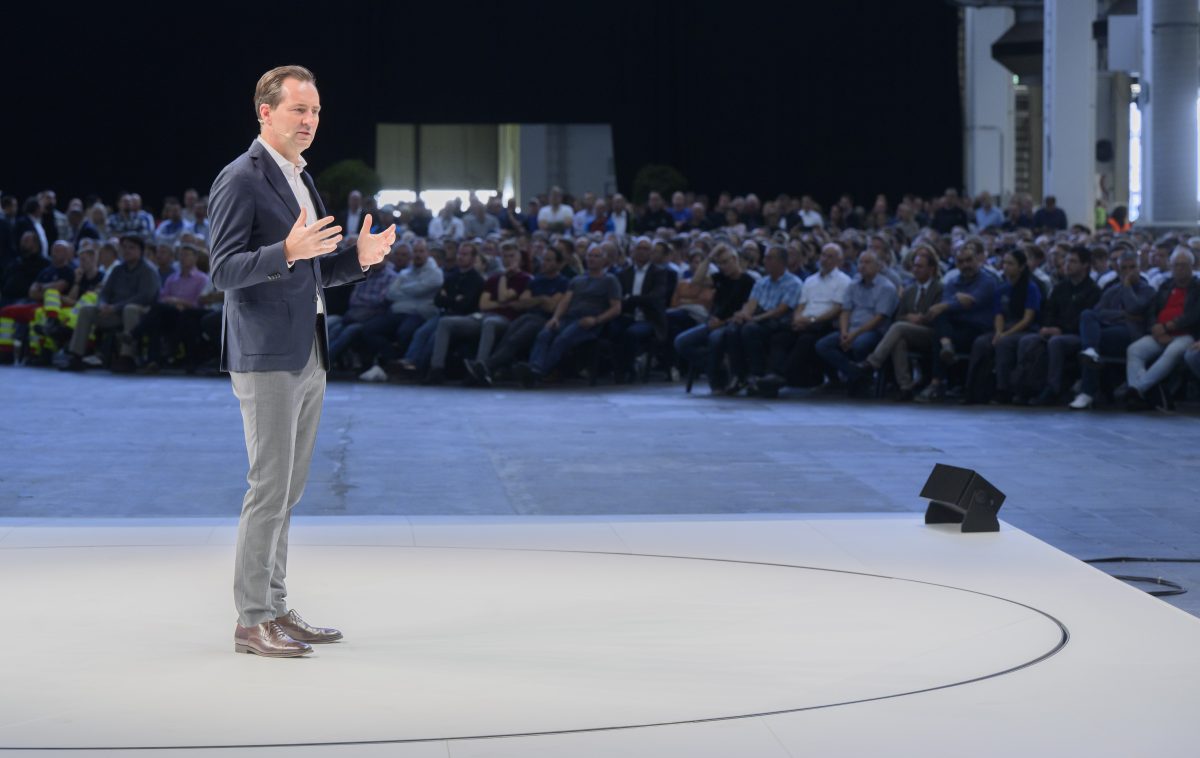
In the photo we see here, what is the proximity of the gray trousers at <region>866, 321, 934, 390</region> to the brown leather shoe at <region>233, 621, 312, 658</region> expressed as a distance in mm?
7236

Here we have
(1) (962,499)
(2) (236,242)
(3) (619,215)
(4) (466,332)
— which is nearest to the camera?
(2) (236,242)

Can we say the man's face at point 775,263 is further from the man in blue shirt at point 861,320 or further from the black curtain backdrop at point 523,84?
the black curtain backdrop at point 523,84

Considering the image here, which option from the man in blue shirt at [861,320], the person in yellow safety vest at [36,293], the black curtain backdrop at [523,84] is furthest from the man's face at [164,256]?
the black curtain backdrop at [523,84]

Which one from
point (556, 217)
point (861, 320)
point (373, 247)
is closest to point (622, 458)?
point (861, 320)

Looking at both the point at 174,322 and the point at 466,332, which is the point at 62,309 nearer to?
the point at 174,322

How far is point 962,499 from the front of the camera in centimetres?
535

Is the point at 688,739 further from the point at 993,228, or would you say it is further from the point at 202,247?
the point at 993,228

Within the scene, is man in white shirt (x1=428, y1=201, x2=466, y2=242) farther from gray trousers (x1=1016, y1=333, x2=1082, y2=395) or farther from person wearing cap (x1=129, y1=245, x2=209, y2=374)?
gray trousers (x1=1016, y1=333, x2=1082, y2=395)

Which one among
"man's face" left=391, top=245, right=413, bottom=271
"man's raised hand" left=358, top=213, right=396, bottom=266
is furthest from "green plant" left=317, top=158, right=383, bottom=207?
"man's raised hand" left=358, top=213, right=396, bottom=266

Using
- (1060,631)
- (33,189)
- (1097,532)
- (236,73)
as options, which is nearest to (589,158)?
(236,73)

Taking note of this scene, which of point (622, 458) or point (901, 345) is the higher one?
point (901, 345)

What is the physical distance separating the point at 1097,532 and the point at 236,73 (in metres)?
18.9

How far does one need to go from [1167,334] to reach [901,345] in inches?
63.2

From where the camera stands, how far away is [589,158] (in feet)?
79.7
